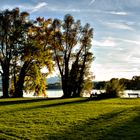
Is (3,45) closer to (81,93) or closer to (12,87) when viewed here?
(12,87)

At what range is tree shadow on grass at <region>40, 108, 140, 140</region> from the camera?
1805cm

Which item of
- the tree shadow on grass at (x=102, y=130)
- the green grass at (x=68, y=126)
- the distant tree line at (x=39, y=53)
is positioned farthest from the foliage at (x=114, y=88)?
the tree shadow on grass at (x=102, y=130)

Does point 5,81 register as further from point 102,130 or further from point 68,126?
point 102,130

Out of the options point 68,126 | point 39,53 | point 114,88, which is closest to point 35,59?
point 39,53

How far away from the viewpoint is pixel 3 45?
60250mm

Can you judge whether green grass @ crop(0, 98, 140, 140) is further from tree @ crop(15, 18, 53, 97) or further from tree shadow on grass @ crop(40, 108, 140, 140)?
tree @ crop(15, 18, 53, 97)

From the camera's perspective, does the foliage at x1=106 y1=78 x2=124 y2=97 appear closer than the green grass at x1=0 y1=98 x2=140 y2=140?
No

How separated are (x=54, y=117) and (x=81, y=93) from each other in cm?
3879

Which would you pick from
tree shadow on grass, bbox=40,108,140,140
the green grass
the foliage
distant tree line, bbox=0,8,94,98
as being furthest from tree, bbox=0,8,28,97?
tree shadow on grass, bbox=40,108,140,140

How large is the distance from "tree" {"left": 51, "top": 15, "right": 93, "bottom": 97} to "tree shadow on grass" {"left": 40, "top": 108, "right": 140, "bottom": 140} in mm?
37936

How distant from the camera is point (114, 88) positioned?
54.4 metres

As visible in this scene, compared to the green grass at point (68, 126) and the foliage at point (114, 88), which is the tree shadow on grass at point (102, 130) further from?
the foliage at point (114, 88)

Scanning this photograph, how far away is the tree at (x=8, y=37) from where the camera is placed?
59531 mm

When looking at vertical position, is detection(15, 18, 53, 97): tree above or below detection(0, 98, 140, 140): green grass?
above
